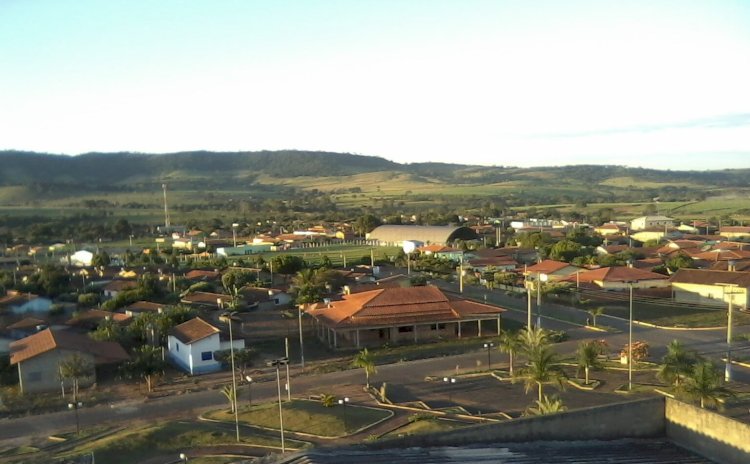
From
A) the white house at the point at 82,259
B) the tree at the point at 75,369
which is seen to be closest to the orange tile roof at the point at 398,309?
the tree at the point at 75,369

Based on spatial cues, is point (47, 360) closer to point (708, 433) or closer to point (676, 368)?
point (676, 368)

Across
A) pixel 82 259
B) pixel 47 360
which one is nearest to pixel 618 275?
pixel 47 360

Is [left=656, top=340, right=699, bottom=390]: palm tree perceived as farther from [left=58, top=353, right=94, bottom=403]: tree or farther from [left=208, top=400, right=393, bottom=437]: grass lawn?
[left=58, top=353, right=94, bottom=403]: tree

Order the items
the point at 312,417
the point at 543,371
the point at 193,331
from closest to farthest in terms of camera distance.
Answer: the point at 543,371 < the point at 312,417 < the point at 193,331

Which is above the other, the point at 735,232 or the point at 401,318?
the point at 401,318

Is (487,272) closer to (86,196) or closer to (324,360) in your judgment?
(324,360)

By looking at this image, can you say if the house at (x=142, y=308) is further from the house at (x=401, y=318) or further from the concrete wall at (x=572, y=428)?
the concrete wall at (x=572, y=428)
